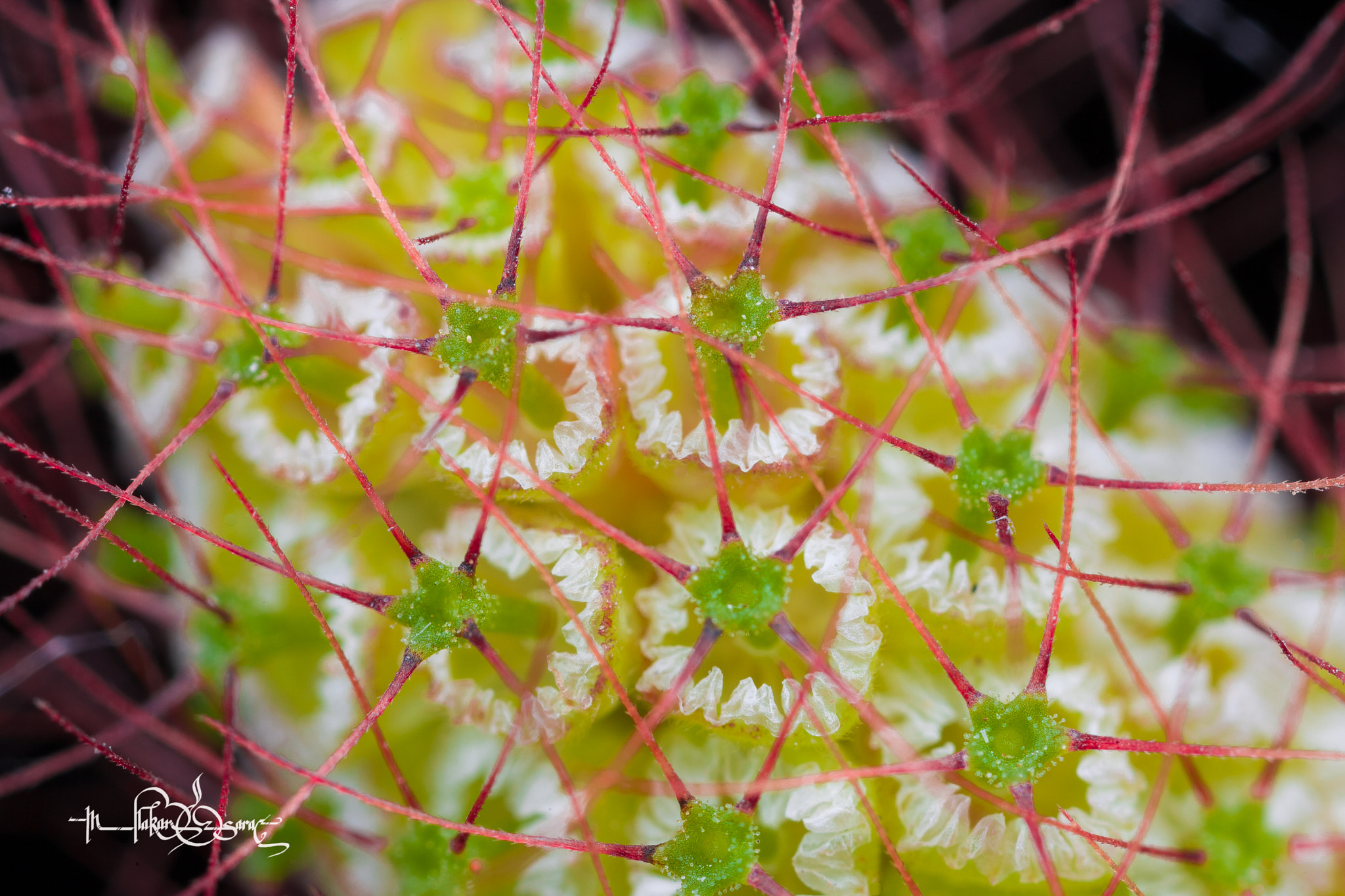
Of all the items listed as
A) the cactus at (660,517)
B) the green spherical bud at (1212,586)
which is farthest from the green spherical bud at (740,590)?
the green spherical bud at (1212,586)

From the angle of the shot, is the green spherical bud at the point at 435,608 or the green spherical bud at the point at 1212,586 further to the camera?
the green spherical bud at the point at 1212,586

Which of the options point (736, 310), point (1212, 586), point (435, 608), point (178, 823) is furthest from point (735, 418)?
point (178, 823)

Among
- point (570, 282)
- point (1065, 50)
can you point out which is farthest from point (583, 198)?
point (1065, 50)

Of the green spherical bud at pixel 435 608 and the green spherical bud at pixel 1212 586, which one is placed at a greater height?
the green spherical bud at pixel 1212 586

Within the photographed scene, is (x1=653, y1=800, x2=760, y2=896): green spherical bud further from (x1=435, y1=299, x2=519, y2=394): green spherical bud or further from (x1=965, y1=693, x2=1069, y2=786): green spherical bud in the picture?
(x1=435, y1=299, x2=519, y2=394): green spherical bud

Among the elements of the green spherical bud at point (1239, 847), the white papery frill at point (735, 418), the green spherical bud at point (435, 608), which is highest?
the white papery frill at point (735, 418)

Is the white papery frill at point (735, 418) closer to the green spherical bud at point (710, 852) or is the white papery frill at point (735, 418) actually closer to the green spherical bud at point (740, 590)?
the green spherical bud at point (740, 590)

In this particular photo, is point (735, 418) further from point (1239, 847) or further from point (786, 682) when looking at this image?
point (1239, 847)

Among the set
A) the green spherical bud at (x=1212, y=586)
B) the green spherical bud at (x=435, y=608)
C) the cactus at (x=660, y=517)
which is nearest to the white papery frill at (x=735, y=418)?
the cactus at (x=660, y=517)
